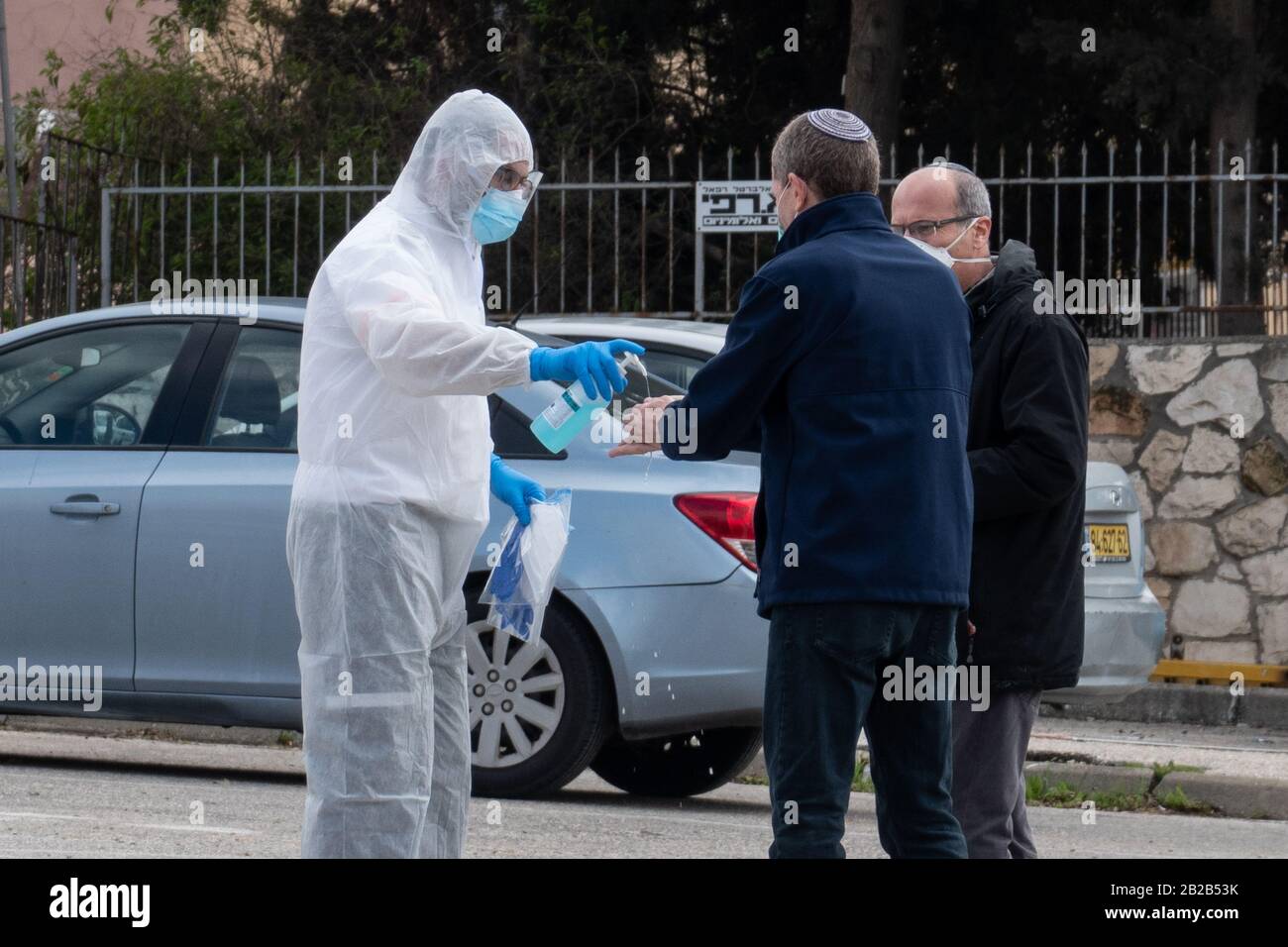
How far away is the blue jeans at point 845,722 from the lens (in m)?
3.77

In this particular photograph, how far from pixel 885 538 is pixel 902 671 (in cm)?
26

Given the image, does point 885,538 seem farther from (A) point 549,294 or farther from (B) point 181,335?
(A) point 549,294

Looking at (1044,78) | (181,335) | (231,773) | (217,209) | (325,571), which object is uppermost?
(1044,78)

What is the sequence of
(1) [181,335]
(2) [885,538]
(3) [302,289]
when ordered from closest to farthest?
(2) [885,538] → (1) [181,335] → (3) [302,289]

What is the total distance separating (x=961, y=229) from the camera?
457 cm

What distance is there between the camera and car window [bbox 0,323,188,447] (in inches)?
278

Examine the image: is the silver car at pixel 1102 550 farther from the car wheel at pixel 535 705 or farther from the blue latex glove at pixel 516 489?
the blue latex glove at pixel 516 489

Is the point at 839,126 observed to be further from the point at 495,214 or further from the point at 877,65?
the point at 877,65

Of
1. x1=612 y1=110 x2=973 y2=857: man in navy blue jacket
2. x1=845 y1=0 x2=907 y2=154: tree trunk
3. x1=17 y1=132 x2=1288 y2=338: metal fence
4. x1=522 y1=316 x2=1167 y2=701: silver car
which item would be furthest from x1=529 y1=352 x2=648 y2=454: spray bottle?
x1=845 y1=0 x2=907 y2=154: tree trunk

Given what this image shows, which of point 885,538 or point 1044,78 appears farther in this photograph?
point 1044,78

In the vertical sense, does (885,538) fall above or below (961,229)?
below

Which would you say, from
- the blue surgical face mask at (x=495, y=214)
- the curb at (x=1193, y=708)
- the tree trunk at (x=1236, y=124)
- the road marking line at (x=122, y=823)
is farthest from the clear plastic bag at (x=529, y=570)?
the tree trunk at (x=1236, y=124)

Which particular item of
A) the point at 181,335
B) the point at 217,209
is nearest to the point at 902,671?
the point at 181,335

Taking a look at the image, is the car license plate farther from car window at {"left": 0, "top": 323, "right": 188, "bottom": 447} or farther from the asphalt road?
car window at {"left": 0, "top": 323, "right": 188, "bottom": 447}
